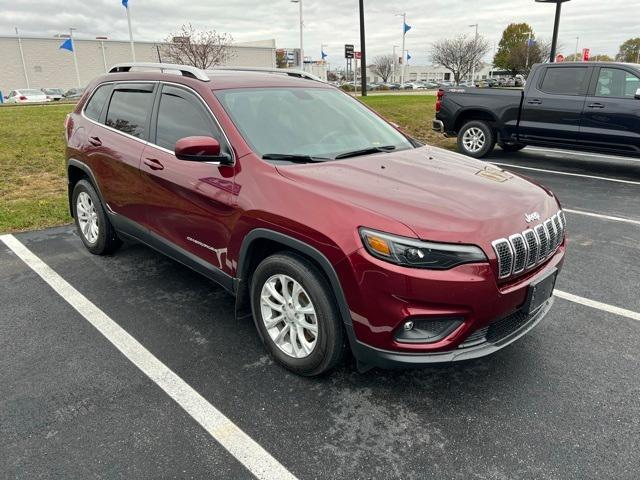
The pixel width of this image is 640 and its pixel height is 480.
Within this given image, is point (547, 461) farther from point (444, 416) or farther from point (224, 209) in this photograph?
point (224, 209)

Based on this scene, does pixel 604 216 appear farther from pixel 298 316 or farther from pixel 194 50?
pixel 194 50

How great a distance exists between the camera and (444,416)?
2.68 meters

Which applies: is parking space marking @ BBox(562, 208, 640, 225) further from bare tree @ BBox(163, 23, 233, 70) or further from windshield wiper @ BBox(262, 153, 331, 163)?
bare tree @ BBox(163, 23, 233, 70)

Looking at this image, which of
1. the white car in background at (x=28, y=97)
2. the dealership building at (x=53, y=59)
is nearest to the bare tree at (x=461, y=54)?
the dealership building at (x=53, y=59)

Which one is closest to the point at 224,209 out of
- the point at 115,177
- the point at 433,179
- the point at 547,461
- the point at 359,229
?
the point at 359,229

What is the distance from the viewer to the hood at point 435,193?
252cm

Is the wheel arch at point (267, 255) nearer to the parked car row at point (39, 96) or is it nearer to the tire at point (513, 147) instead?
the tire at point (513, 147)

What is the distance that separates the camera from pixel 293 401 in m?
2.80

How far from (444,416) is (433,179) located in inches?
54.6

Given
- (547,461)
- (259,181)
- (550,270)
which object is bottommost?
(547,461)

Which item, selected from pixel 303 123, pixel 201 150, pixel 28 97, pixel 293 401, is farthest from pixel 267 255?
pixel 28 97

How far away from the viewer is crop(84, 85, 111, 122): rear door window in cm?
471

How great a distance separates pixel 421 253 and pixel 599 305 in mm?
2337

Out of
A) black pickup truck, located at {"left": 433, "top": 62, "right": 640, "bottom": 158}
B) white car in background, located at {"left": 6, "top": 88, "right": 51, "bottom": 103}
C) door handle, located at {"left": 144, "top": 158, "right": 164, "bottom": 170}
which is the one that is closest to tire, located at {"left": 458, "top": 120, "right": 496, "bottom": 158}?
black pickup truck, located at {"left": 433, "top": 62, "right": 640, "bottom": 158}
